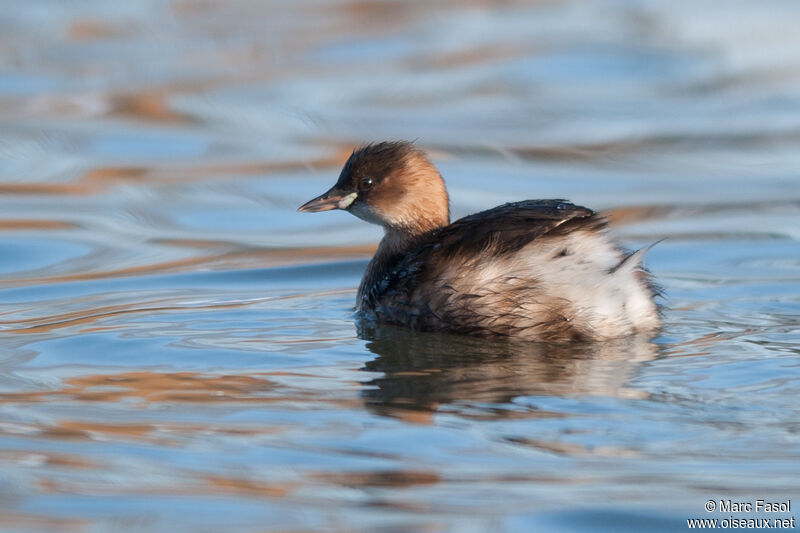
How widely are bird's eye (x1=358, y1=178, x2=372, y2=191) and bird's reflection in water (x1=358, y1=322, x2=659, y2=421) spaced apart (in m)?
0.77

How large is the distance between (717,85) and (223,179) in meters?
4.63

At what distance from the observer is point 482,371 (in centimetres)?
573

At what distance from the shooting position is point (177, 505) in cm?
427

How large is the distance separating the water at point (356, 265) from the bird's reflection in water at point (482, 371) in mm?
20

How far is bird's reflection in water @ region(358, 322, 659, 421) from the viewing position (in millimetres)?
5262

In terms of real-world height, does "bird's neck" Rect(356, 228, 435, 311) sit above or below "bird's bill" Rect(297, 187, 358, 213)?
below

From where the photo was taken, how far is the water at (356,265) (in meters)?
4.43

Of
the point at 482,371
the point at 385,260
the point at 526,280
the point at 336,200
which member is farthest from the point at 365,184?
the point at 482,371

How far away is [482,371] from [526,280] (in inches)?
20.7

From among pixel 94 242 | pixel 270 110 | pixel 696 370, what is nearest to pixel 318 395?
pixel 696 370

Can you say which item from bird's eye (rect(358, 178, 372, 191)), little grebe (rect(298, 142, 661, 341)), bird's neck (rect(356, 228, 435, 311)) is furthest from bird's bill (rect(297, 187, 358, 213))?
little grebe (rect(298, 142, 661, 341))

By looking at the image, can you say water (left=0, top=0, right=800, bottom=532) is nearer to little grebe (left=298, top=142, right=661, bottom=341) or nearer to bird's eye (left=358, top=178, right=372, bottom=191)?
little grebe (left=298, top=142, right=661, bottom=341)

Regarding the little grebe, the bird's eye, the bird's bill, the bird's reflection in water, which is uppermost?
the bird's eye

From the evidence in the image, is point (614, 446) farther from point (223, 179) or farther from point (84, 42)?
point (84, 42)
